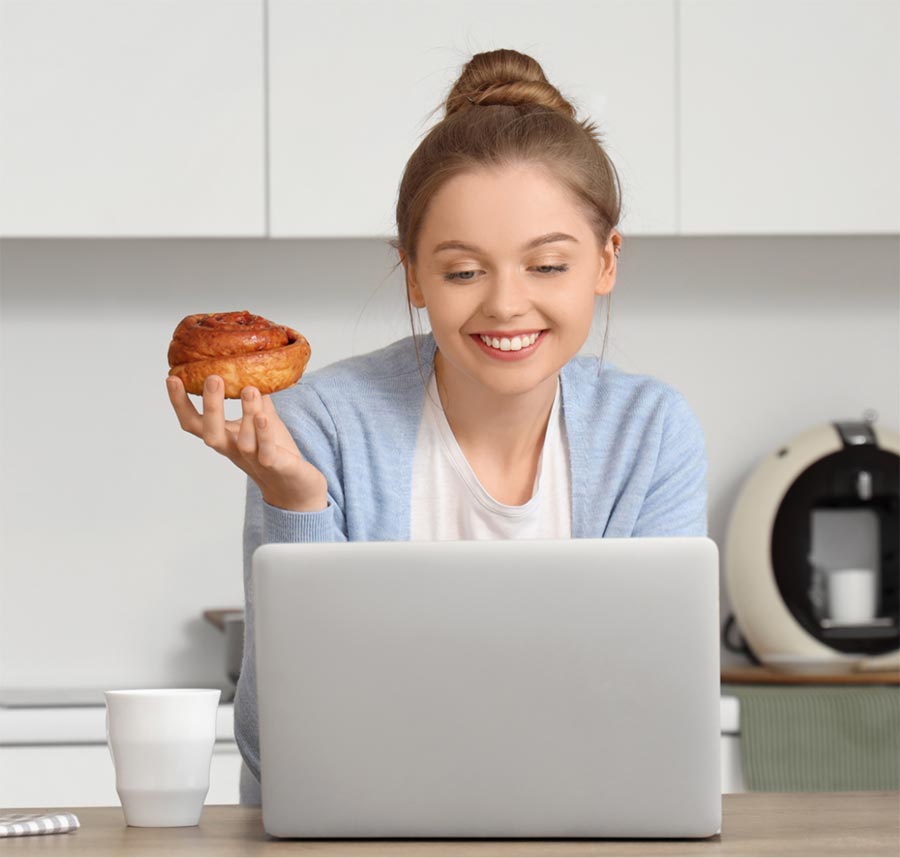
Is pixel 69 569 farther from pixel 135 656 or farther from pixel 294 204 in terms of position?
pixel 294 204

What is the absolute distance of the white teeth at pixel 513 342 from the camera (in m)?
1.26

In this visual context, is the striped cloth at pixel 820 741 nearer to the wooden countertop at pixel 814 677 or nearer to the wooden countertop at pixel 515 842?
the wooden countertop at pixel 814 677

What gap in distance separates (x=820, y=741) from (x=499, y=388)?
110cm

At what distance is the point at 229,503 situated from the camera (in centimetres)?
262

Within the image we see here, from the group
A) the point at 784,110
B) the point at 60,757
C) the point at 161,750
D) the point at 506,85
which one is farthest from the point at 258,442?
the point at 784,110

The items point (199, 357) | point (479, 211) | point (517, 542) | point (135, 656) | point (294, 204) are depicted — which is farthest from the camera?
point (135, 656)

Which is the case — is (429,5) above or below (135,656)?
above

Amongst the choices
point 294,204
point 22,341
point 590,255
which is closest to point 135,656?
point 22,341

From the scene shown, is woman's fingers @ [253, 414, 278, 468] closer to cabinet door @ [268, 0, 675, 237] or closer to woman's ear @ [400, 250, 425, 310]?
woman's ear @ [400, 250, 425, 310]

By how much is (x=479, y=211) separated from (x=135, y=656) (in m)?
1.57

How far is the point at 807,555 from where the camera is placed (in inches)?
96.7

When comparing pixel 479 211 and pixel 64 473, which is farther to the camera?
pixel 64 473

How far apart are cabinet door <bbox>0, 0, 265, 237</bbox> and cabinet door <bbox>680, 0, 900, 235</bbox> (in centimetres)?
73

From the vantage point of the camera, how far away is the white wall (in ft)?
8.50
